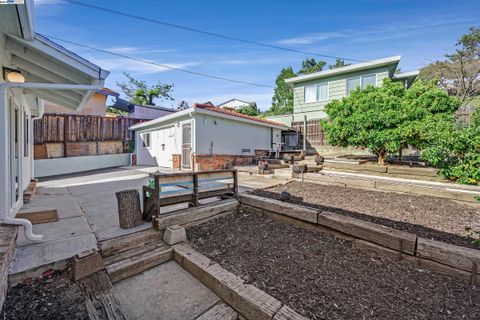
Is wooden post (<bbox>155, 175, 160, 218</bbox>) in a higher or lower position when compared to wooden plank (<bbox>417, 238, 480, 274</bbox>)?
higher

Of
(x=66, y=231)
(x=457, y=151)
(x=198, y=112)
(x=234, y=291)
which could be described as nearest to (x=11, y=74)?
(x=66, y=231)

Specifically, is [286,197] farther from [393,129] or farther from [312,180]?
[393,129]

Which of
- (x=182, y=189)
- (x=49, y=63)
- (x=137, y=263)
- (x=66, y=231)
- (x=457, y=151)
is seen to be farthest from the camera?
(x=457, y=151)

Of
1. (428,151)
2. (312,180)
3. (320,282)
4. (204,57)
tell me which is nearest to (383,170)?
(428,151)

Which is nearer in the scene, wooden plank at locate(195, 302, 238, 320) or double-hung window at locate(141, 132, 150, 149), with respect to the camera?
wooden plank at locate(195, 302, 238, 320)

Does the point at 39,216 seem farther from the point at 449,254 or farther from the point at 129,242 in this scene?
the point at 449,254

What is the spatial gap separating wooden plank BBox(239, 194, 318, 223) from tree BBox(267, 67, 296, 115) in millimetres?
26401

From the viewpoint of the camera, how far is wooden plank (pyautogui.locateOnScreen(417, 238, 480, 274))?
78.4 inches

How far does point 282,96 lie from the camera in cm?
2950

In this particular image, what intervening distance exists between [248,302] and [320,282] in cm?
76

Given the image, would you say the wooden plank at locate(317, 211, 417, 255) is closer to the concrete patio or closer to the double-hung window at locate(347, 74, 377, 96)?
the concrete patio

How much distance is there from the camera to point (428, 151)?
18.3 ft

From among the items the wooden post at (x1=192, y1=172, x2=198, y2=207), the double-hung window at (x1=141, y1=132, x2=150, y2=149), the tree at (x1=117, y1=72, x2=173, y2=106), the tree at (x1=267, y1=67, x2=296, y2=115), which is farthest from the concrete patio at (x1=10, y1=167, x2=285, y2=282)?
the tree at (x1=267, y1=67, x2=296, y2=115)

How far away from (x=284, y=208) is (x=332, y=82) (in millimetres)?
12143
